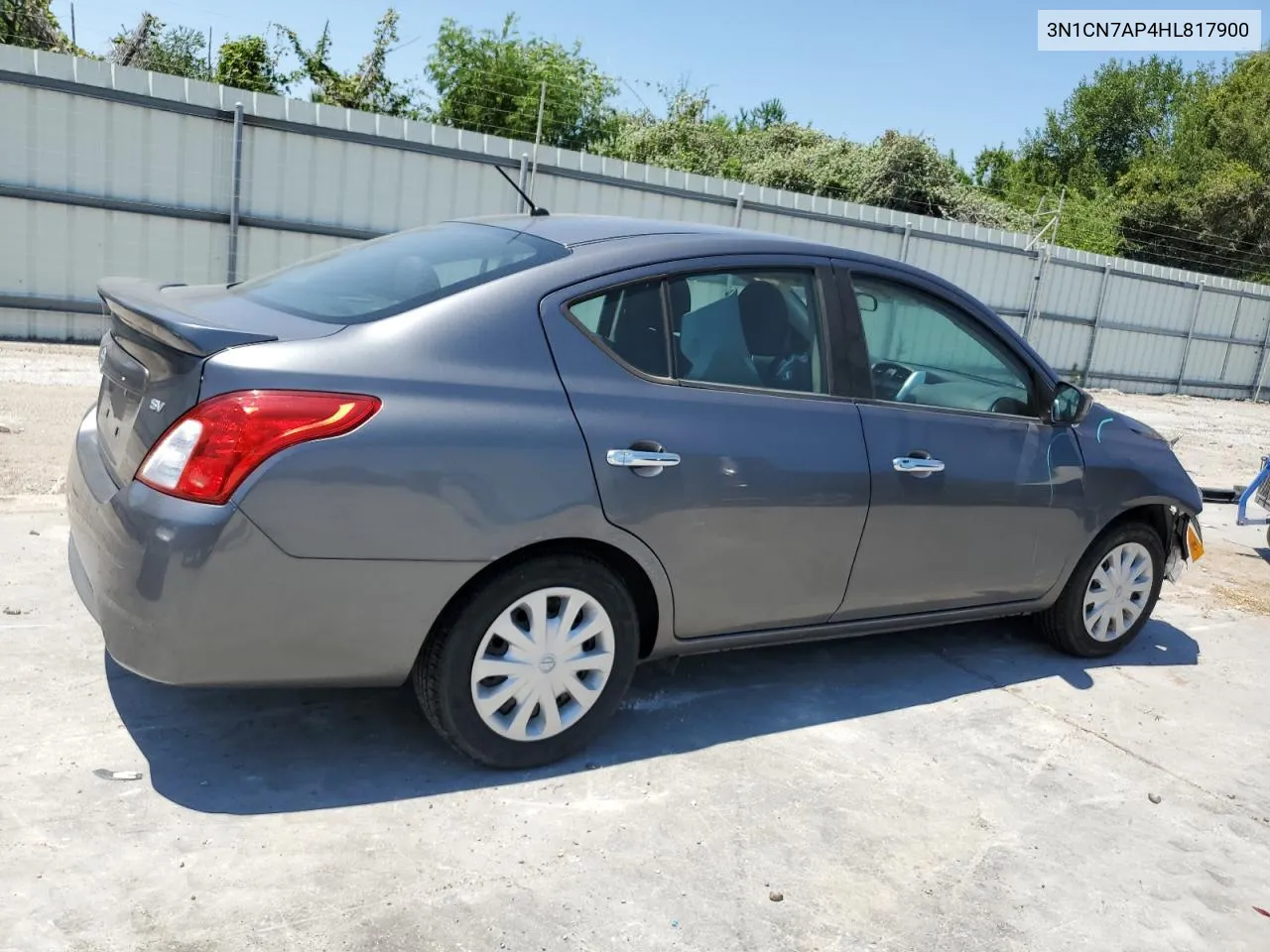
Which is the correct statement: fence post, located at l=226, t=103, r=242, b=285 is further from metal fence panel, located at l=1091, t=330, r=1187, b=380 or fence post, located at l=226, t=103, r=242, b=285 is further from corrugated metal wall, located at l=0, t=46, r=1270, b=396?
metal fence panel, located at l=1091, t=330, r=1187, b=380

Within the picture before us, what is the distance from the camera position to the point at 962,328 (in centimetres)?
423

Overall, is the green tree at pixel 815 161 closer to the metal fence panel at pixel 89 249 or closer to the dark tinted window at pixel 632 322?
the metal fence panel at pixel 89 249

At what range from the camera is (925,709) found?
4.11 m

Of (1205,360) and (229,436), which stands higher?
(229,436)

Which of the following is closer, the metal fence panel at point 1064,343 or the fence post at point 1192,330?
the metal fence panel at point 1064,343

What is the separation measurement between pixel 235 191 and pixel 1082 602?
28.5ft

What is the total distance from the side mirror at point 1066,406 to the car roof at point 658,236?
0.90m

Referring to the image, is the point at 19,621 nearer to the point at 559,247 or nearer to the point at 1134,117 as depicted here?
the point at 559,247

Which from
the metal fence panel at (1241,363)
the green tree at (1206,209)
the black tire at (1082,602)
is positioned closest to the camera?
the black tire at (1082,602)

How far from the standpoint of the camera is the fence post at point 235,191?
33.4 feet

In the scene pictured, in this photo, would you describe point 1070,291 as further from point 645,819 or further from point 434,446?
point 434,446

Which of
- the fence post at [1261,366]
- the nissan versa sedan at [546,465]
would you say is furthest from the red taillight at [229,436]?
the fence post at [1261,366]

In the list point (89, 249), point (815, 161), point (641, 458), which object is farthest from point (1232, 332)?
point (641, 458)

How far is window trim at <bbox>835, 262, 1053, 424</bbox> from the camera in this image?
3834mm
